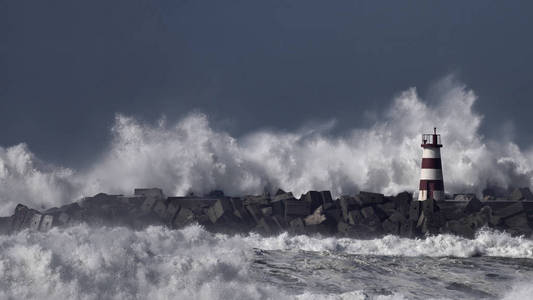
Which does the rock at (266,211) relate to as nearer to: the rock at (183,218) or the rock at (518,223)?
the rock at (183,218)

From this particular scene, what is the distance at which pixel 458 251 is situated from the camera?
23.1 m

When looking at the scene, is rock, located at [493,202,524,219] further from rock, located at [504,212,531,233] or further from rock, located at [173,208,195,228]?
rock, located at [173,208,195,228]

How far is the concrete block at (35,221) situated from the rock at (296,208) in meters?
6.95

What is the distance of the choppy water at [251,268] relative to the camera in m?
13.1

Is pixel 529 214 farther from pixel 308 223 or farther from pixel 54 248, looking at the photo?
pixel 54 248

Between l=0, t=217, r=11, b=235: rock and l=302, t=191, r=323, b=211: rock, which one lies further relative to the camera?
l=302, t=191, r=323, b=211: rock

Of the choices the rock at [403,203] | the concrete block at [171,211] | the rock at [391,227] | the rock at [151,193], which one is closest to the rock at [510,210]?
the rock at [403,203]

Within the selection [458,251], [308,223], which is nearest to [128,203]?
[308,223]

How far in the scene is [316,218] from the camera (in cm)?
2483

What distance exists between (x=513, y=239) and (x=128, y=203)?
1118 cm

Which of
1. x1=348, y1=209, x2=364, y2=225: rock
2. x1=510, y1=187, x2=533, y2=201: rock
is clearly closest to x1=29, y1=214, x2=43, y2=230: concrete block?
x1=348, y1=209, x2=364, y2=225: rock

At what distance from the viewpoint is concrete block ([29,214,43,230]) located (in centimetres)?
2486

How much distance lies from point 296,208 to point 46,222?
7026 mm

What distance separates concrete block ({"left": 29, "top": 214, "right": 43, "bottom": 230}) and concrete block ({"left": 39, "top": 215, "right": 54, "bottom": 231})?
145 mm
